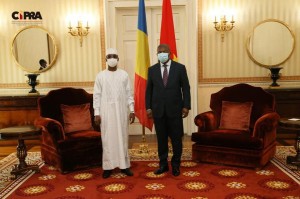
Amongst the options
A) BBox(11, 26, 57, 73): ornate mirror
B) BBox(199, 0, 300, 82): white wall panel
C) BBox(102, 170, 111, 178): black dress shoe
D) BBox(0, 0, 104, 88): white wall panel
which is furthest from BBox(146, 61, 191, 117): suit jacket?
BBox(11, 26, 57, 73): ornate mirror

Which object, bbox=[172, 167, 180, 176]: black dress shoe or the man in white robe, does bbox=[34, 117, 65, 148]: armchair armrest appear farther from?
bbox=[172, 167, 180, 176]: black dress shoe

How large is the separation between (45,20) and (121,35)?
140cm

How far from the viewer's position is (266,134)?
4.22m

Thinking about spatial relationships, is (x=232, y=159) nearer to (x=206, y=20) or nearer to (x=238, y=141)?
(x=238, y=141)

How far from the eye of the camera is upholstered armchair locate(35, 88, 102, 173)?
4266mm

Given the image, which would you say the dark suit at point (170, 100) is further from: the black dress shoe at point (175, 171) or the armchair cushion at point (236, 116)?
the armchair cushion at point (236, 116)

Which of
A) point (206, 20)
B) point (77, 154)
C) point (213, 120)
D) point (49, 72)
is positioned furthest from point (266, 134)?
point (49, 72)

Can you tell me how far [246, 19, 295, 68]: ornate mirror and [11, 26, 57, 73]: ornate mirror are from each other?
3.60 metres

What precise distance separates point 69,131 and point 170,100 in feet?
5.22

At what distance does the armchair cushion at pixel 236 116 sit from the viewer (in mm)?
4637

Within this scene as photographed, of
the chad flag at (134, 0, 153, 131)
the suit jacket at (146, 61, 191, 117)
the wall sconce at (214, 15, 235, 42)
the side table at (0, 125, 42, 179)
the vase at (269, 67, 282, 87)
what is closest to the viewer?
the suit jacket at (146, 61, 191, 117)

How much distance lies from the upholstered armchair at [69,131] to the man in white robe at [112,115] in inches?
17.8

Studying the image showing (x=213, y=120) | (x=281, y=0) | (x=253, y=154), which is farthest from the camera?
(x=281, y=0)

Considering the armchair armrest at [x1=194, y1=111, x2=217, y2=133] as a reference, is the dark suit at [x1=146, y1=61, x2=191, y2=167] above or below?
above
